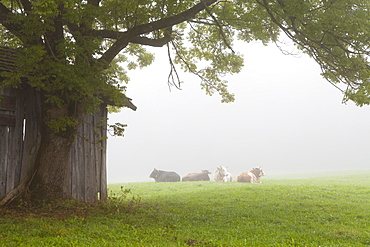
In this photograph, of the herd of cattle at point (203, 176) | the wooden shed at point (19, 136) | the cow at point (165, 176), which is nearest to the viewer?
the wooden shed at point (19, 136)

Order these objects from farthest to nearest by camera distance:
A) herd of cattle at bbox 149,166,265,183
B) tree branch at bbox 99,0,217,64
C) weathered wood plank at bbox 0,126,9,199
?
herd of cattle at bbox 149,166,265,183 < tree branch at bbox 99,0,217,64 < weathered wood plank at bbox 0,126,9,199

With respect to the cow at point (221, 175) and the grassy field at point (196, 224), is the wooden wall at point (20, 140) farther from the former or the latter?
the cow at point (221, 175)

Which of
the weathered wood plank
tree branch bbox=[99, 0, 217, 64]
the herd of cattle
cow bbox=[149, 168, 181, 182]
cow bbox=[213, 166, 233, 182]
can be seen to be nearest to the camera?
the weathered wood plank

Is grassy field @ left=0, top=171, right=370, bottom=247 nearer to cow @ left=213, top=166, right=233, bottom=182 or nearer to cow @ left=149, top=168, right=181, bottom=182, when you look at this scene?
cow @ left=213, top=166, right=233, bottom=182

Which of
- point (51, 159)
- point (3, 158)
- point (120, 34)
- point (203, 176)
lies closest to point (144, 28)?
point (120, 34)

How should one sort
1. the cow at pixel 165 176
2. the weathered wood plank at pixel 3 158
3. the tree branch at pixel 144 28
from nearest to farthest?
the weathered wood plank at pixel 3 158 → the tree branch at pixel 144 28 → the cow at pixel 165 176

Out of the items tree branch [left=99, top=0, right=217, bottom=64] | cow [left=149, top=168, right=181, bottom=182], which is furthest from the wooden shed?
→ cow [left=149, top=168, right=181, bottom=182]

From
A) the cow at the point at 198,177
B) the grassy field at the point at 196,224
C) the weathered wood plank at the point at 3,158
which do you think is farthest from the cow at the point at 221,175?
the weathered wood plank at the point at 3,158

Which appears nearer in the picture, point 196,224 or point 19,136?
point 196,224

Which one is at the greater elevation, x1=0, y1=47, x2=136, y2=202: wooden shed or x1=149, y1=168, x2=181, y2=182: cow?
x1=0, y1=47, x2=136, y2=202: wooden shed

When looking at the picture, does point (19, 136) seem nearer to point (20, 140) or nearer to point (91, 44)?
point (20, 140)

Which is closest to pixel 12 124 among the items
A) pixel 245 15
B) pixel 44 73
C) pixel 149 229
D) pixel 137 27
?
pixel 44 73

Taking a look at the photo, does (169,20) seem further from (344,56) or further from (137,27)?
(344,56)

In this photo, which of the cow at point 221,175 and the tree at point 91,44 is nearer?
the tree at point 91,44
